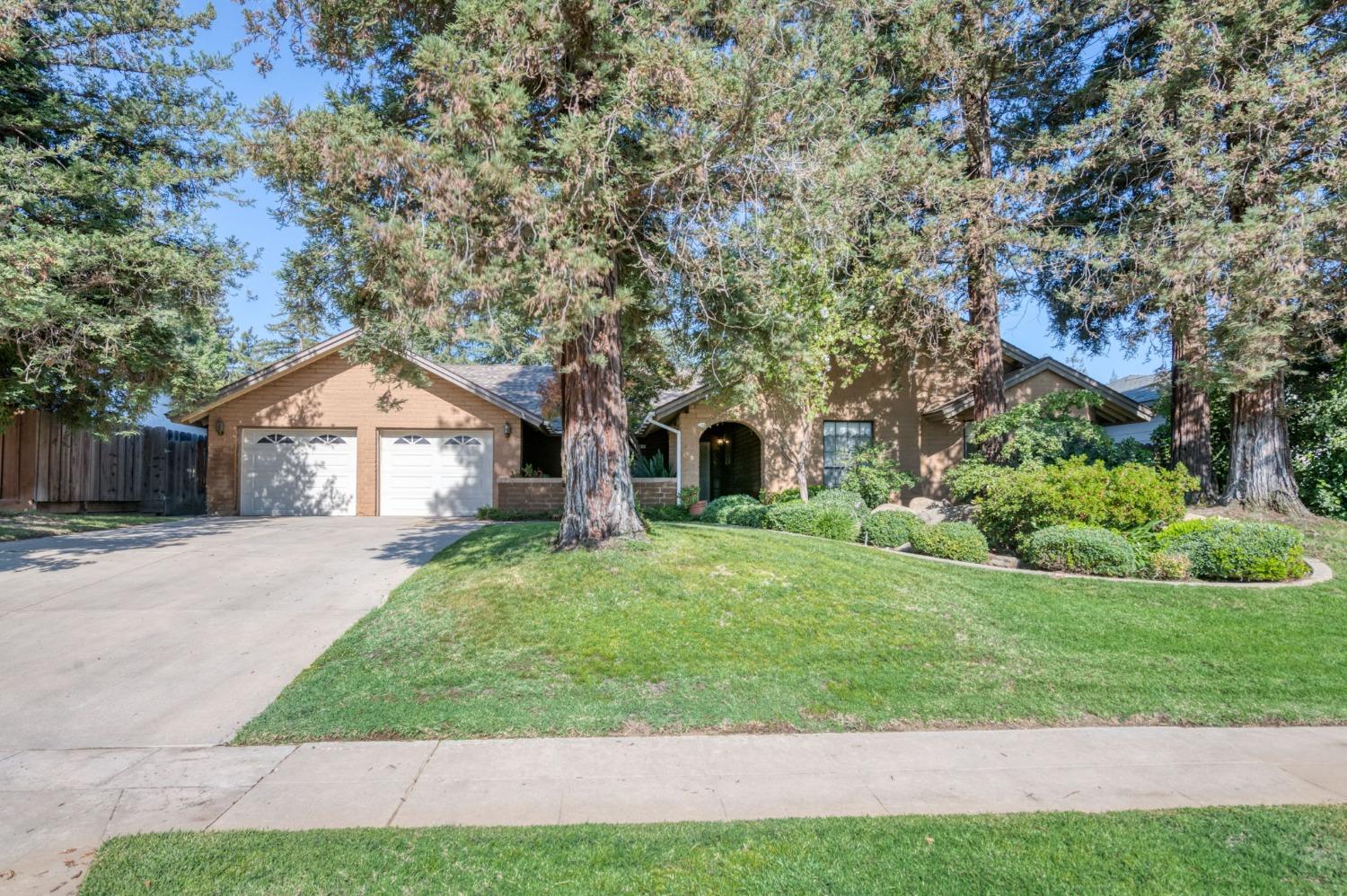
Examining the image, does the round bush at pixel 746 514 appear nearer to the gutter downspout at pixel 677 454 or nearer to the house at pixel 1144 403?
the gutter downspout at pixel 677 454

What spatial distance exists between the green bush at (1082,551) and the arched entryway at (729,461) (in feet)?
27.9

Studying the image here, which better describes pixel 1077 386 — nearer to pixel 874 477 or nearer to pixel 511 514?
pixel 874 477

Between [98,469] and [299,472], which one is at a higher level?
[98,469]

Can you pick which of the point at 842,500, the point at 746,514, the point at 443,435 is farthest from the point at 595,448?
the point at 443,435

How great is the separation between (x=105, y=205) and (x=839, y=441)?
15.4 meters

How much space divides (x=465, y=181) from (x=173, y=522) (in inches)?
504

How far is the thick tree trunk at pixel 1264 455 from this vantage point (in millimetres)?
12703

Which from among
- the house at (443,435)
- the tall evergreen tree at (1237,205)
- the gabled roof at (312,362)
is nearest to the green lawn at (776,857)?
the tall evergreen tree at (1237,205)

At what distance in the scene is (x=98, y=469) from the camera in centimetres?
1823

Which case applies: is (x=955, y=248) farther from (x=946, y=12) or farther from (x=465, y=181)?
(x=465, y=181)

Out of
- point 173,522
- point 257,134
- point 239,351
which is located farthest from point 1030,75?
point 239,351

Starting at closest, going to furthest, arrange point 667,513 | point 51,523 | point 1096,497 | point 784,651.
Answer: point 784,651 → point 1096,497 → point 51,523 → point 667,513

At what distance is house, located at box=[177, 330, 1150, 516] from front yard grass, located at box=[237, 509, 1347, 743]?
8345 millimetres

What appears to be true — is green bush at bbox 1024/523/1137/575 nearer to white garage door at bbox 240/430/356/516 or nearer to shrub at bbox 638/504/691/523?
shrub at bbox 638/504/691/523
